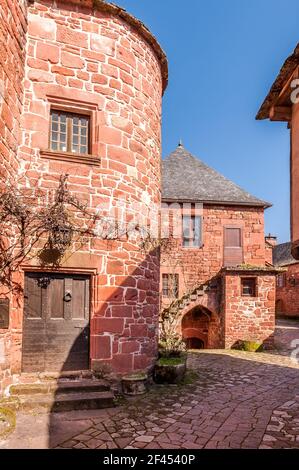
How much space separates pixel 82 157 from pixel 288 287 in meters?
24.4

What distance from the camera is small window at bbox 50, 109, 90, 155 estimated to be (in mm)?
6934

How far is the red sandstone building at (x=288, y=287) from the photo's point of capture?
26.3 m

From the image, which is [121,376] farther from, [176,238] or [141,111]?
[176,238]

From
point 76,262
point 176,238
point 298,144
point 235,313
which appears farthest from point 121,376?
point 176,238

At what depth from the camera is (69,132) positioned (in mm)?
7031

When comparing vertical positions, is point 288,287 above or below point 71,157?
below

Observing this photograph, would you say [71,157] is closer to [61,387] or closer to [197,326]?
[61,387]

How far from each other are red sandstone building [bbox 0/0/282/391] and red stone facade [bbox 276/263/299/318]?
68.4 feet

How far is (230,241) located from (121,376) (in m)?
11.9

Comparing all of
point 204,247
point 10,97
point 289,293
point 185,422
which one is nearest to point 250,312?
point 204,247

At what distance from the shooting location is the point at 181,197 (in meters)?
17.6

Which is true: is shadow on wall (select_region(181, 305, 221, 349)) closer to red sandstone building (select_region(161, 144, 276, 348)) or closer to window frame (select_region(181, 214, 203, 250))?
red sandstone building (select_region(161, 144, 276, 348))

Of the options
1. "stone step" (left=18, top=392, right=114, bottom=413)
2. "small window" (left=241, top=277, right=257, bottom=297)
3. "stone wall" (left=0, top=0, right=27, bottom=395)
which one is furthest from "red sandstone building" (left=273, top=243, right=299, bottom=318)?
"stone wall" (left=0, top=0, right=27, bottom=395)
